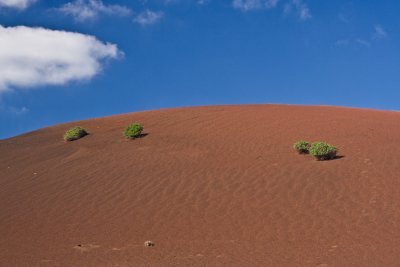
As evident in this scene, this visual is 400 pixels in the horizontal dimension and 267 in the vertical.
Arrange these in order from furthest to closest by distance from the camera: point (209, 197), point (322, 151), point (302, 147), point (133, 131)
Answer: point (133, 131) < point (302, 147) < point (322, 151) < point (209, 197)

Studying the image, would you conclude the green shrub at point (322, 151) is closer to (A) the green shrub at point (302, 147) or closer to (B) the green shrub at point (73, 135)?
(A) the green shrub at point (302, 147)

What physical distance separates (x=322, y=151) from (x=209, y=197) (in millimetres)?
4471

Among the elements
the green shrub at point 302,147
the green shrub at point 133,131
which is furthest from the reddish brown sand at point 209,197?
the green shrub at point 133,131

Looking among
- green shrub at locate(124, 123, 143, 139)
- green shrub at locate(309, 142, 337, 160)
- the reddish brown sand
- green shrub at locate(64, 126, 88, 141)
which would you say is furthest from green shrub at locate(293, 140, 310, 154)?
Answer: green shrub at locate(64, 126, 88, 141)

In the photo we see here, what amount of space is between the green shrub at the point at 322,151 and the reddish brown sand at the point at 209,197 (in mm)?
315

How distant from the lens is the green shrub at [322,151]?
50.7ft

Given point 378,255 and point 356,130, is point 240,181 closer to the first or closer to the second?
point 378,255

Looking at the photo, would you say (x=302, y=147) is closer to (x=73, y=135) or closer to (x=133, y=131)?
(x=133, y=131)

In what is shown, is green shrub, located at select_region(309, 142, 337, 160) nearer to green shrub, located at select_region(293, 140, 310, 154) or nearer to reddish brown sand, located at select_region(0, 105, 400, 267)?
reddish brown sand, located at select_region(0, 105, 400, 267)

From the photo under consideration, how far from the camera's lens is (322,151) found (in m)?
15.4

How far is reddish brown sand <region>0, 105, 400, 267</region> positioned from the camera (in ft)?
30.2

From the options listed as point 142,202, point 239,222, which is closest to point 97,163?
point 142,202

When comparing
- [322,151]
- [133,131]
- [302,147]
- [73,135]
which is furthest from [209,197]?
[73,135]

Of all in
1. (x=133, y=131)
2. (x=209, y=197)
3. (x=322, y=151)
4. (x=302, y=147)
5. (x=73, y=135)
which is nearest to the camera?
(x=209, y=197)
